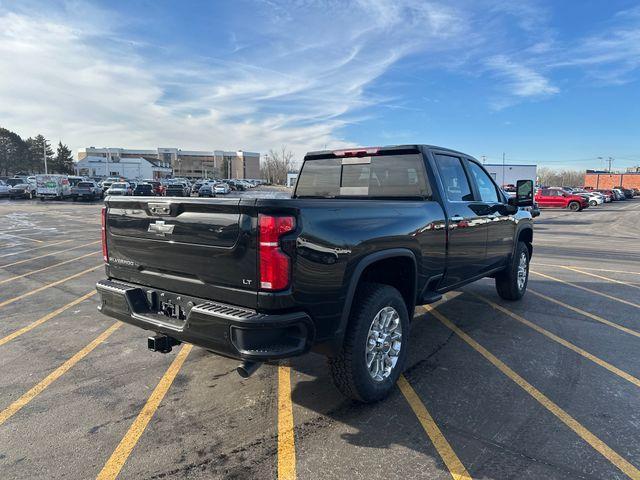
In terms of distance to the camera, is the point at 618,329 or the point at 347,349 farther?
the point at 618,329

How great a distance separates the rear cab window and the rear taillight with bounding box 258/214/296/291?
2093mm

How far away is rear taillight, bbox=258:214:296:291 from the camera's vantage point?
2.66 m

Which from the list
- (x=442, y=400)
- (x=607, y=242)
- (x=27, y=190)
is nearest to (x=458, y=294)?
(x=442, y=400)

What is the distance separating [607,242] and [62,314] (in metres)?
16.2

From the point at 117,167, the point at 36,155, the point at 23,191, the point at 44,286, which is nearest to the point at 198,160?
the point at 117,167

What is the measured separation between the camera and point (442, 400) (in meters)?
3.53

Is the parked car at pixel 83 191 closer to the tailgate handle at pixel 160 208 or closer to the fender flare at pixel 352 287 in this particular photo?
the tailgate handle at pixel 160 208

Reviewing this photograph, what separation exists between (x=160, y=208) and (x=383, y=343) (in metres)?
1.99

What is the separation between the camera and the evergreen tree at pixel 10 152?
87.6 meters

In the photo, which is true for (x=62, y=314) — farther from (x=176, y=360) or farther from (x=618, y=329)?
(x=618, y=329)

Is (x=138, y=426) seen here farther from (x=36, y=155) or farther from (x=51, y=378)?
(x=36, y=155)

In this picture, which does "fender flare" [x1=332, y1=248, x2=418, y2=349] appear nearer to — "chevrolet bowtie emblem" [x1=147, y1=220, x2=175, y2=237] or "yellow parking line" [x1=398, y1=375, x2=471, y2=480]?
"yellow parking line" [x1=398, y1=375, x2=471, y2=480]

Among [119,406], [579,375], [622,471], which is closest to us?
[622,471]

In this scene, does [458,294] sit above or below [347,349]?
below
